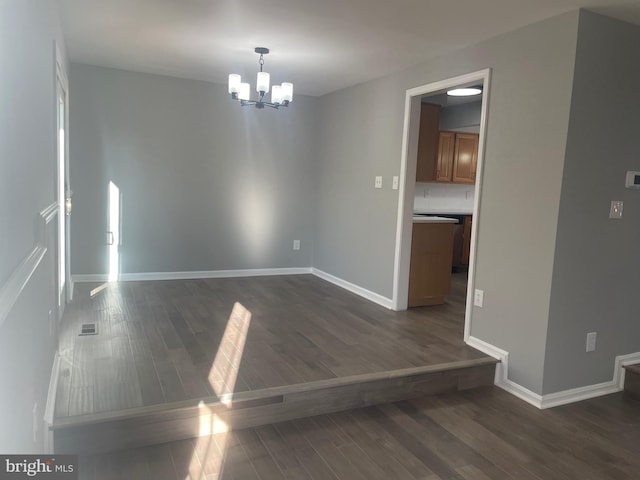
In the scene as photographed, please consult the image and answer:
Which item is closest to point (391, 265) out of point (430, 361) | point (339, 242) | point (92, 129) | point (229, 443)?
point (339, 242)

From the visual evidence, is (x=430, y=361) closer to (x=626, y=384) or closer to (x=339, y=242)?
(x=626, y=384)

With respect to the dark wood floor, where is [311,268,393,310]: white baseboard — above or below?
above

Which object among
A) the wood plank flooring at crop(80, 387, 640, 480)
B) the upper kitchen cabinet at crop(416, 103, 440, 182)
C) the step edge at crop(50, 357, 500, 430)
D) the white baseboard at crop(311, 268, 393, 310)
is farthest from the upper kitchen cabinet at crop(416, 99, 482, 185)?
the wood plank flooring at crop(80, 387, 640, 480)

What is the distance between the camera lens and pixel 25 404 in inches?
60.6

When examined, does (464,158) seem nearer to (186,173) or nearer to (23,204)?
(186,173)

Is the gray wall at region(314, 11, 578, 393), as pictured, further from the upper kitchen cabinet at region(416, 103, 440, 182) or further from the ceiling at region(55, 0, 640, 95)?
the upper kitchen cabinet at region(416, 103, 440, 182)

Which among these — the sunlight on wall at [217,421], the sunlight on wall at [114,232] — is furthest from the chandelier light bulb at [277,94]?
the sunlight on wall at [217,421]

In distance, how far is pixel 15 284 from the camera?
1279mm

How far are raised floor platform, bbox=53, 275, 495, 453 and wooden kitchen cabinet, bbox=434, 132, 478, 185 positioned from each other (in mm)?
2209


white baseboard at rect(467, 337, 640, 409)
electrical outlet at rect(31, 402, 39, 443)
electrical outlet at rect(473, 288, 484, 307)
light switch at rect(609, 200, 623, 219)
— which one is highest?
light switch at rect(609, 200, 623, 219)

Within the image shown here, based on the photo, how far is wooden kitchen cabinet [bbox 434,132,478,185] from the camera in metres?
6.30

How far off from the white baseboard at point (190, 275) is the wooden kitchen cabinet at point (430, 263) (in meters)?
1.91

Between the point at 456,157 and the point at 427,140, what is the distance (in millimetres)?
1516

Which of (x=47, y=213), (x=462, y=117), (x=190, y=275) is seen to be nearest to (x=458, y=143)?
(x=462, y=117)
